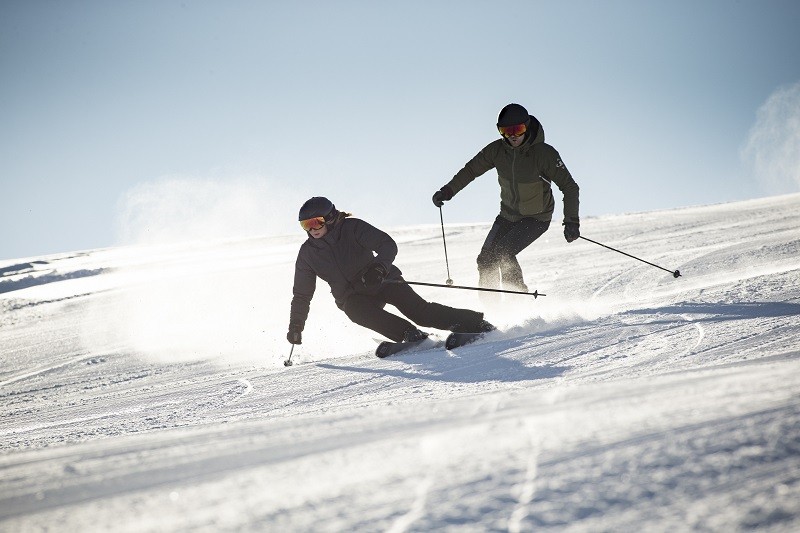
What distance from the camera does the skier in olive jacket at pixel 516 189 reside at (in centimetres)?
659

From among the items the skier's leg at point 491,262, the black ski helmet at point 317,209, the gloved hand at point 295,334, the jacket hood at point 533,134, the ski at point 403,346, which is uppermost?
the jacket hood at point 533,134

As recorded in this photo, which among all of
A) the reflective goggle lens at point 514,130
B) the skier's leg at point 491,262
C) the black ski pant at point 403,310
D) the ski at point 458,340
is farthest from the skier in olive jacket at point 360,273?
the reflective goggle lens at point 514,130

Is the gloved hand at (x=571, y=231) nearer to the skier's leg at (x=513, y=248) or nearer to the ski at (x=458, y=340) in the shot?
the skier's leg at (x=513, y=248)

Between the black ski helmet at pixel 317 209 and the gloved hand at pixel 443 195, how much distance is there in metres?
1.93

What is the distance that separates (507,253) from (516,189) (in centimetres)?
70

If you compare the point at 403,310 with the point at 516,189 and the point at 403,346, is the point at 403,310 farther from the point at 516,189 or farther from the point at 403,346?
the point at 516,189

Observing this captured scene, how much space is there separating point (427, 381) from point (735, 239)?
10.1 metres

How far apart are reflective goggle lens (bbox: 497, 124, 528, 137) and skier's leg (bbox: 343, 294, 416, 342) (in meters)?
2.20

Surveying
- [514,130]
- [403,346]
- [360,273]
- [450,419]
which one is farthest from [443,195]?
[450,419]

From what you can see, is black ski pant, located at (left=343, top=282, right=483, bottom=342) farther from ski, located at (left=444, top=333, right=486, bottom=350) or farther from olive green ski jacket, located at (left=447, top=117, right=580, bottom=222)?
olive green ski jacket, located at (left=447, top=117, right=580, bottom=222)

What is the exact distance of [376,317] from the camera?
569 cm

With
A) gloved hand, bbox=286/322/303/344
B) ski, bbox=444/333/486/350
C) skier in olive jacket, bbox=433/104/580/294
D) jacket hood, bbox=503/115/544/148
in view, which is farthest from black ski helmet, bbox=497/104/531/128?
gloved hand, bbox=286/322/303/344

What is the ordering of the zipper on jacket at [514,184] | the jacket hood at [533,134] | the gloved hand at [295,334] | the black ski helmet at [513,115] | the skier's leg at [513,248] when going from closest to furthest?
the gloved hand at [295,334] → the black ski helmet at [513,115] → the jacket hood at [533,134] → the zipper on jacket at [514,184] → the skier's leg at [513,248]

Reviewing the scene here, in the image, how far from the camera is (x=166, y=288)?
16188 mm
